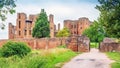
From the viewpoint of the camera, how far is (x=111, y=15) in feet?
99.2

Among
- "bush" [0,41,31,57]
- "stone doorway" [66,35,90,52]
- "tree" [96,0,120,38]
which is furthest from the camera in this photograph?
"stone doorway" [66,35,90,52]

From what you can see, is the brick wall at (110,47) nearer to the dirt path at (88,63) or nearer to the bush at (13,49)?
the bush at (13,49)

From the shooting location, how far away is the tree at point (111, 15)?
29.7 metres

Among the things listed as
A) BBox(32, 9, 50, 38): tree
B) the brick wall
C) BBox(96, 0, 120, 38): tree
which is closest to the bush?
the brick wall

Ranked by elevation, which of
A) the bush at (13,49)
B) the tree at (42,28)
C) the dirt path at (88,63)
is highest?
the tree at (42,28)

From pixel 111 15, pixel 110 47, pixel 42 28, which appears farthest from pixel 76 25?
pixel 111 15

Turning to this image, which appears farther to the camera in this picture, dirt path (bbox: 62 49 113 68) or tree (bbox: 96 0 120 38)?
dirt path (bbox: 62 49 113 68)

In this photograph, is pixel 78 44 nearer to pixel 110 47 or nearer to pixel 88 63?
pixel 110 47

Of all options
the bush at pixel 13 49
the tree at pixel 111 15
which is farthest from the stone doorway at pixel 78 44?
the tree at pixel 111 15

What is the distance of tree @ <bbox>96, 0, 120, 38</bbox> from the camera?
2969 cm

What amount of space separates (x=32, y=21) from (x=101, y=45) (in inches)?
2620

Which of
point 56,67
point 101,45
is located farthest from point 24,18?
point 56,67

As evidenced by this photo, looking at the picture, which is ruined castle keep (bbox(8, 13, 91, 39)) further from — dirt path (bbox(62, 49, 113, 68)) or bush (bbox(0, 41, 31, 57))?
dirt path (bbox(62, 49, 113, 68))

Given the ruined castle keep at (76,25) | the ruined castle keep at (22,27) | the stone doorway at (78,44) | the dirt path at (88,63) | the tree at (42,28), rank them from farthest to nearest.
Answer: the ruined castle keep at (76,25), the ruined castle keep at (22,27), the tree at (42,28), the stone doorway at (78,44), the dirt path at (88,63)
